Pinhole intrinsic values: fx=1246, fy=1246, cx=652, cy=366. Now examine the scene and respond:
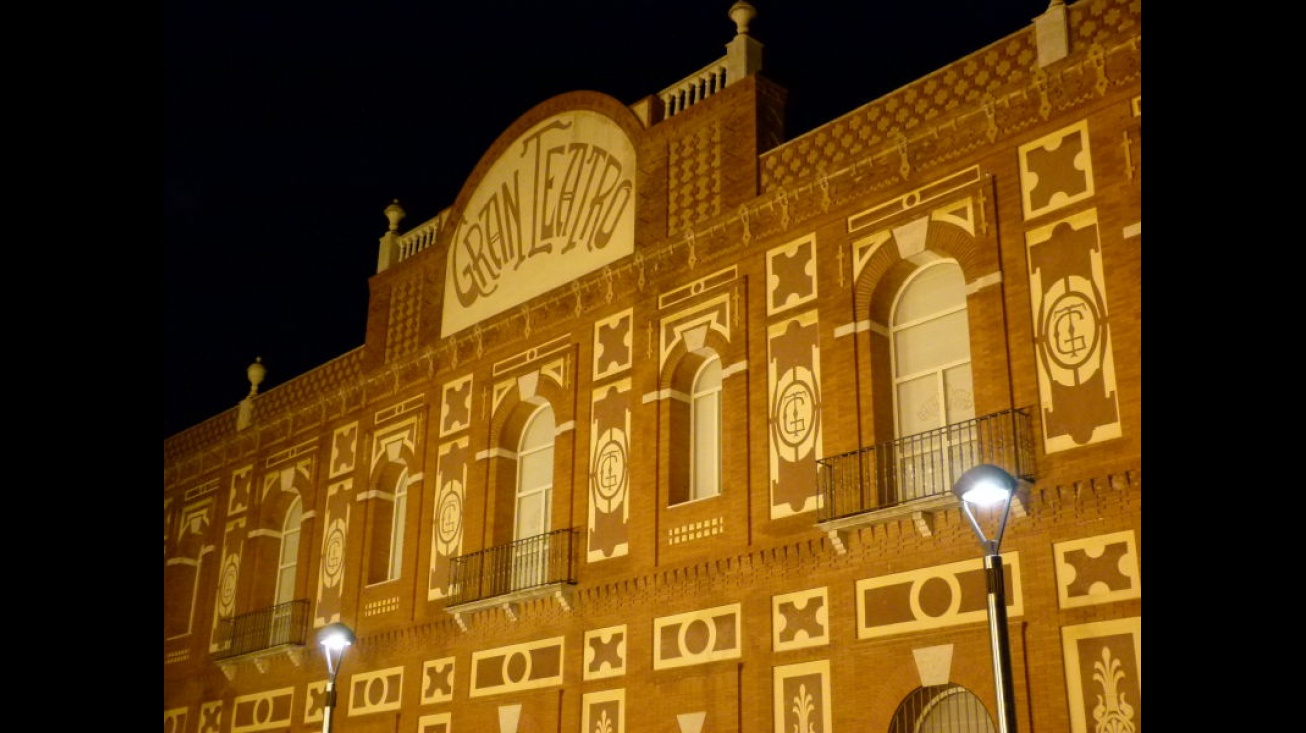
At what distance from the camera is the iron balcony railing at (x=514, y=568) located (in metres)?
19.1

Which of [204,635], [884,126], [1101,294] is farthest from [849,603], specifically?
[204,635]

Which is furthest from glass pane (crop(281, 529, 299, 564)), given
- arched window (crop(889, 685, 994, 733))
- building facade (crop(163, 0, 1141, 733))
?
arched window (crop(889, 685, 994, 733))

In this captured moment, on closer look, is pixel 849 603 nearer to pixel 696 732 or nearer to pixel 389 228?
pixel 696 732

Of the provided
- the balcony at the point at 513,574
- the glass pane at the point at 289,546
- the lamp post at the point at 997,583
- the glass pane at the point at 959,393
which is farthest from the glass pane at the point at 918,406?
the glass pane at the point at 289,546

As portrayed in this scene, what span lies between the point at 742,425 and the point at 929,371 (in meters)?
2.75

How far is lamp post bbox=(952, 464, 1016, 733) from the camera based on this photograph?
9.58m

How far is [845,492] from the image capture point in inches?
609

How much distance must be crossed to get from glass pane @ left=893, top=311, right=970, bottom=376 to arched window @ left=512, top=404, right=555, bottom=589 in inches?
261

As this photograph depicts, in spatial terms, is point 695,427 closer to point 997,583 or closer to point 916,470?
point 916,470

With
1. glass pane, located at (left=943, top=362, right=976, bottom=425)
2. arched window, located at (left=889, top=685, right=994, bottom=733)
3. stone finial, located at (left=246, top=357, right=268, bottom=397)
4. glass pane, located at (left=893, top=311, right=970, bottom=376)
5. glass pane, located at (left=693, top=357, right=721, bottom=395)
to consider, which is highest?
stone finial, located at (left=246, top=357, right=268, bottom=397)

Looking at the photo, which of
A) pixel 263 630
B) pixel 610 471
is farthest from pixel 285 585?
Answer: pixel 610 471

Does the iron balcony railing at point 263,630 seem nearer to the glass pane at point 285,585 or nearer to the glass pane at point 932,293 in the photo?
the glass pane at point 285,585

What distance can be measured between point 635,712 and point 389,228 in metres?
13.0

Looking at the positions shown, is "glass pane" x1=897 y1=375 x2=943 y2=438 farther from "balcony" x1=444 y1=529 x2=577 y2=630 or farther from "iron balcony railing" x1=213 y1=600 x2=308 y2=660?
"iron balcony railing" x1=213 y1=600 x2=308 y2=660
